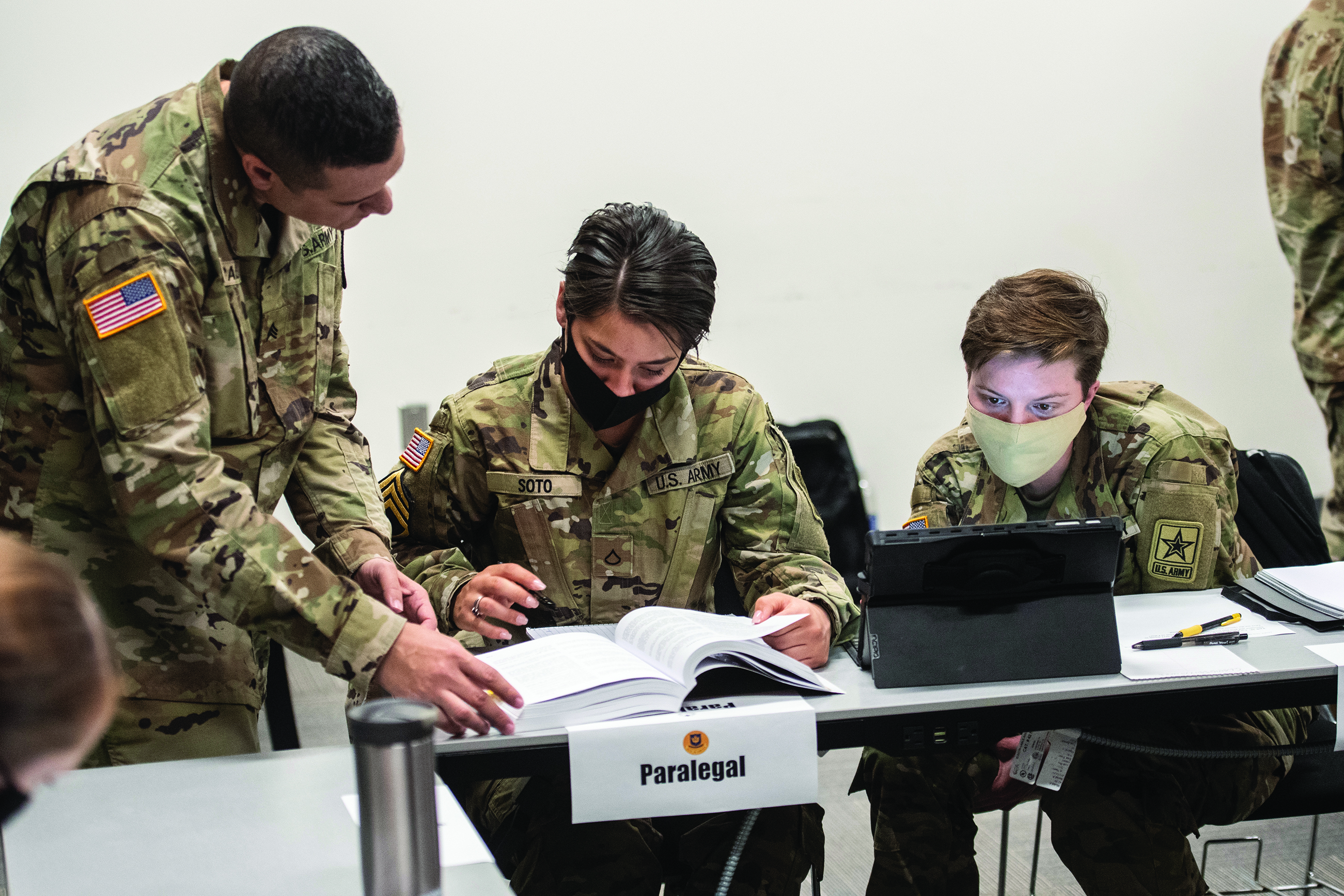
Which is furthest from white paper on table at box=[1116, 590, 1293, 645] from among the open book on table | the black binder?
the open book on table

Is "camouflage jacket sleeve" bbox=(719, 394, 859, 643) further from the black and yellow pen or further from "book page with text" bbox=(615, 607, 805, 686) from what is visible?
the black and yellow pen

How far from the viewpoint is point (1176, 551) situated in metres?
1.82

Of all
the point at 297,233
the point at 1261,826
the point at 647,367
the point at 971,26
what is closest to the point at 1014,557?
the point at 647,367

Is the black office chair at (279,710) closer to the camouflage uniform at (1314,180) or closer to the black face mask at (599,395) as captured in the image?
the black face mask at (599,395)

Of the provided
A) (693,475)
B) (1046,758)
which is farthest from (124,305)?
(1046,758)

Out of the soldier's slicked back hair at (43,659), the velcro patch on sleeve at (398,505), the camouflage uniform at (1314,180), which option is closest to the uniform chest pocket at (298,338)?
the velcro patch on sleeve at (398,505)

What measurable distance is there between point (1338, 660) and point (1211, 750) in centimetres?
20

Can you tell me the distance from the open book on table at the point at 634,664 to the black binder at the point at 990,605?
117 millimetres

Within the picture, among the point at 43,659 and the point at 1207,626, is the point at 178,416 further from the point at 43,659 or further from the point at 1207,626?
the point at 1207,626

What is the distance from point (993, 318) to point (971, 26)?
1.74 metres

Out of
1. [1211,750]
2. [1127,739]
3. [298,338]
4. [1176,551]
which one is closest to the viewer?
[298,338]

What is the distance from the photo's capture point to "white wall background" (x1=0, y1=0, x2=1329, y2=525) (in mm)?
2982

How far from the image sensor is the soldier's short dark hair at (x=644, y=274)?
61.1 inches

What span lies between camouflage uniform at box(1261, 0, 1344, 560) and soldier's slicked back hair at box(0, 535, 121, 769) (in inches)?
67.9
